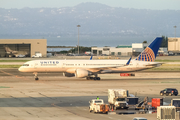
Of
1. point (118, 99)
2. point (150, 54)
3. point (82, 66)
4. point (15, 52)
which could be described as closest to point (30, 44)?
point (15, 52)

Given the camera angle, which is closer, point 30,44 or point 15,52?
point 30,44

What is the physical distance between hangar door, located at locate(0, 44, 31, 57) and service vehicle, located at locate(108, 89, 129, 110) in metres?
125

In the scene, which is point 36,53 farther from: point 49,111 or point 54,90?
A: point 49,111

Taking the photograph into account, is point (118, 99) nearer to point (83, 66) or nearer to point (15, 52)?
point (83, 66)

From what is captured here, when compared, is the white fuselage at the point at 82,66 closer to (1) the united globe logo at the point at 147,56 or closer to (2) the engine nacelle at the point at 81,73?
(1) the united globe logo at the point at 147,56

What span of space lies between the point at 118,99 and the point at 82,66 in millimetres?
31399

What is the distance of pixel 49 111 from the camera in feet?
119

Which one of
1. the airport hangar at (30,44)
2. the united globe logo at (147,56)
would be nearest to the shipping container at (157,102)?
the united globe logo at (147,56)

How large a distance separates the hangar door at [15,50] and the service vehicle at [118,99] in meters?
125

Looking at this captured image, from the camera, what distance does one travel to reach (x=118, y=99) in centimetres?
3834

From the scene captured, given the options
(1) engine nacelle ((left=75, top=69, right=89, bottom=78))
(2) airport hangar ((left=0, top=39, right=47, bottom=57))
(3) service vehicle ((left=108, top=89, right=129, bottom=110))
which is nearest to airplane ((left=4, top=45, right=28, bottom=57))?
(2) airport hangar ((left=0, top=39, right=47, bottom=57))

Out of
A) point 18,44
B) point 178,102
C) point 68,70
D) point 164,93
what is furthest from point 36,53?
point 178,102

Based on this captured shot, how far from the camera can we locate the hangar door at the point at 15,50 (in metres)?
161

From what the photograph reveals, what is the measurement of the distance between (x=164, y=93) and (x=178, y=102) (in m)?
11.2
